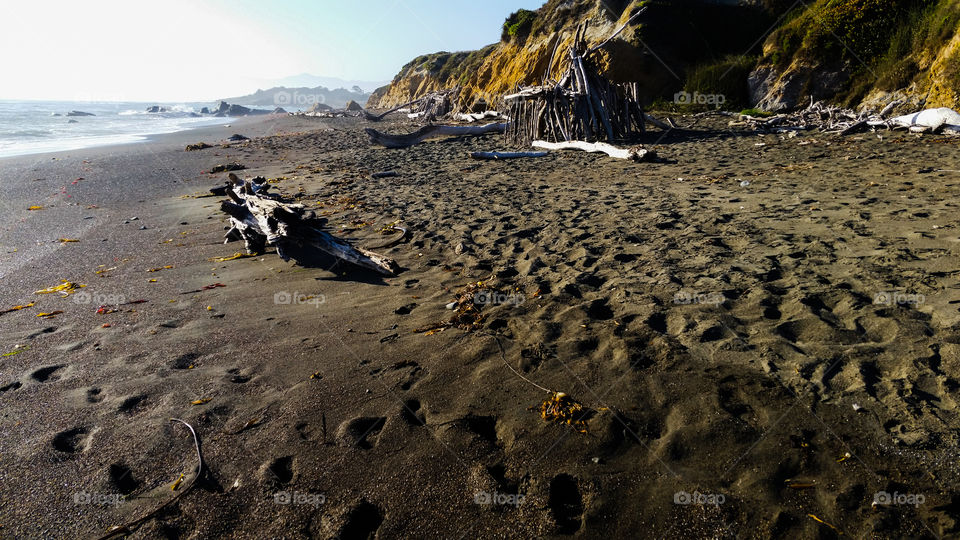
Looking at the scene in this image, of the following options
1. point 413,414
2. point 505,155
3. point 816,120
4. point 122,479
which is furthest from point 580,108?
point 122,479

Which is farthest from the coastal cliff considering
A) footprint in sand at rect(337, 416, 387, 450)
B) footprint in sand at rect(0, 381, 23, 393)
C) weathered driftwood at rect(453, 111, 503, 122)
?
footprint in sand at rect(0, 381, 23, 393)

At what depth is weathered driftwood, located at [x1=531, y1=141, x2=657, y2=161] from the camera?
→ 29.8 ft

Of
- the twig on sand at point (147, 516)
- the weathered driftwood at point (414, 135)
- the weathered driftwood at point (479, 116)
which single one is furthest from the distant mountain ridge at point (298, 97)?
the twig on sand at point (147, 516)

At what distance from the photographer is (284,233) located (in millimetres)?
5137

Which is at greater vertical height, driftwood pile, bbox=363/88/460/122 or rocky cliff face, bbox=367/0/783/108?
rocky cliff face, bbox=367/0/783/108

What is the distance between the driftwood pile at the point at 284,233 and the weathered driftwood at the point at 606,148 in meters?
6.27

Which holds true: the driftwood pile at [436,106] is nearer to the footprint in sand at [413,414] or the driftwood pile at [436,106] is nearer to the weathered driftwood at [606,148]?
the weathered driftwood at [606,148]

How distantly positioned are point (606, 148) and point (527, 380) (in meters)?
8.28

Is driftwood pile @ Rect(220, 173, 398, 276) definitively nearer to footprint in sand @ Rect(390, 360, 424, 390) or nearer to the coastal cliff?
footprint in sand @ Rect(390, 360, 424, 390)

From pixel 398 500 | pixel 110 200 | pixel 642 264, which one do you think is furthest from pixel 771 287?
pixel 110 200

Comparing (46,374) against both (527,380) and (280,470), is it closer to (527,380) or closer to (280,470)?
(280,470)

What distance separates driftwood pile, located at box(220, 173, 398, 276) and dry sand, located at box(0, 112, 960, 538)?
0.27m

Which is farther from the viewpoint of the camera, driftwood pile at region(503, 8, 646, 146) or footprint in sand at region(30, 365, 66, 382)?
driftwood pile at region(503, 8, 646, 146)

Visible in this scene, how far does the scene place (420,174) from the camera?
1004cm
